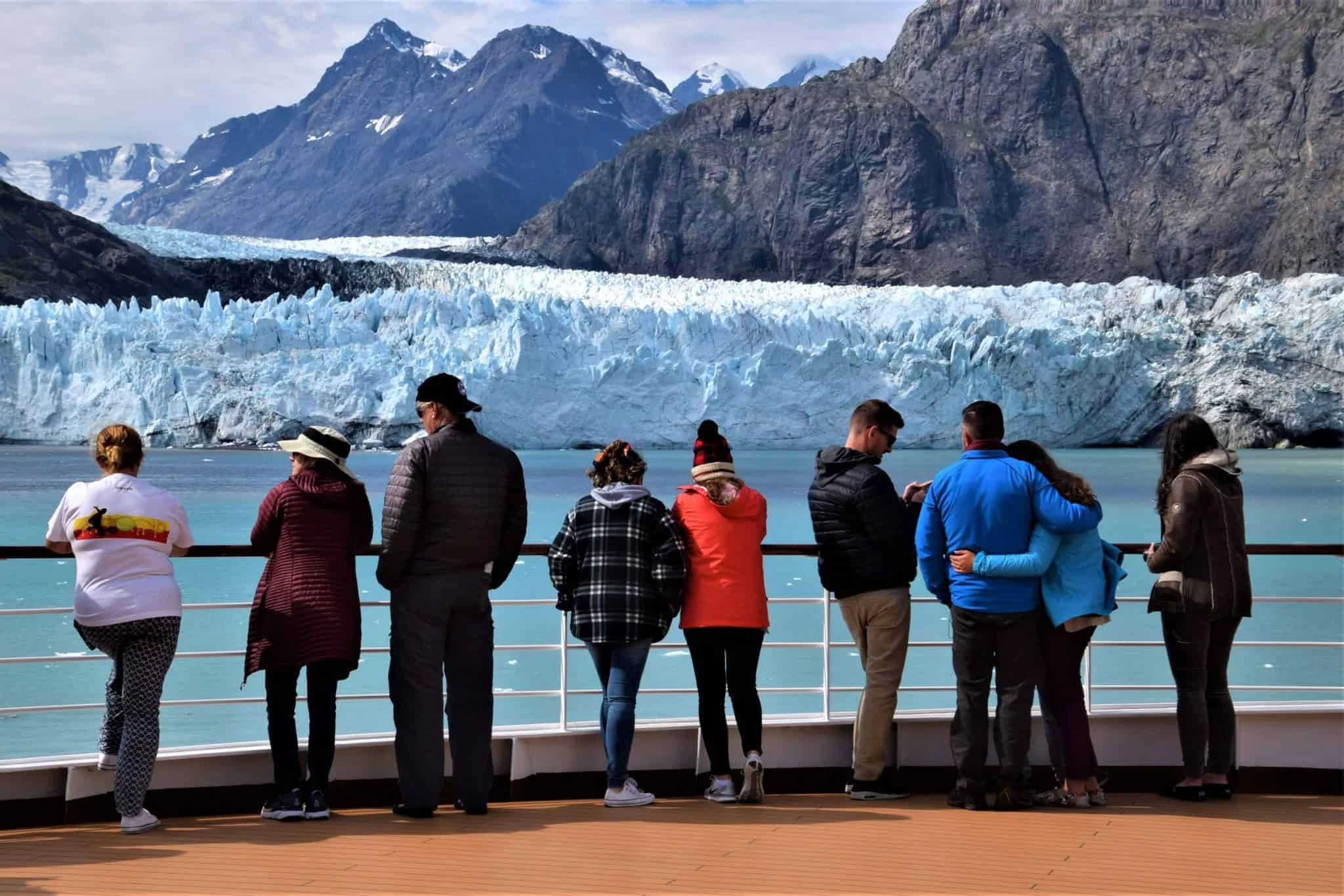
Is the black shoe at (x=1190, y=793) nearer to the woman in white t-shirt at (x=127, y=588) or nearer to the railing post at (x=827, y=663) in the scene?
the railing post at (x=827, y=663)

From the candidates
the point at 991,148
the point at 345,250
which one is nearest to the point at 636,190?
the point at 991,148

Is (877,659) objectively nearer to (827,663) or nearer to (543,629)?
(827,663)

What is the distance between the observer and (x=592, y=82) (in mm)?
199500

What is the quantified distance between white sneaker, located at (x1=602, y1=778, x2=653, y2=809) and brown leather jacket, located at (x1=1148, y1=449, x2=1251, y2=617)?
4.21 feet

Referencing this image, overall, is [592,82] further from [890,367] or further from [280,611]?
[280,611]

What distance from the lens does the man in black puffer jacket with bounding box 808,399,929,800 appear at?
3.24m

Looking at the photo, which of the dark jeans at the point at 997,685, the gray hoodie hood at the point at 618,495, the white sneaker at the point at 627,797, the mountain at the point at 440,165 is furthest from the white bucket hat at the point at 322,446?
the mountain at the point at 440,165

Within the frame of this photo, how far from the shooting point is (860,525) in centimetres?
326

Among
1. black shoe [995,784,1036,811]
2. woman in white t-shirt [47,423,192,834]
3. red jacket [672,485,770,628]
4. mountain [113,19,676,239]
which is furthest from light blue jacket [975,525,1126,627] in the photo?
mountain [113,19,676,239]

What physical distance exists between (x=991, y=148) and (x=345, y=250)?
120 ft

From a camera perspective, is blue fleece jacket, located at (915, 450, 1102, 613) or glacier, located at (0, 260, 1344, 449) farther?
glacier, located at (0, 260, 1344, 449)

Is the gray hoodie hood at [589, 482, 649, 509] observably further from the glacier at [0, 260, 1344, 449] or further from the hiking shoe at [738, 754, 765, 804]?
the glacier at [0, 260, 1344, 449]

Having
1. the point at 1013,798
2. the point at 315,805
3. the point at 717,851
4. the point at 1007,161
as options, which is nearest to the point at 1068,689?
the point at 1013,798

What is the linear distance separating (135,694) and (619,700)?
1030 mm
